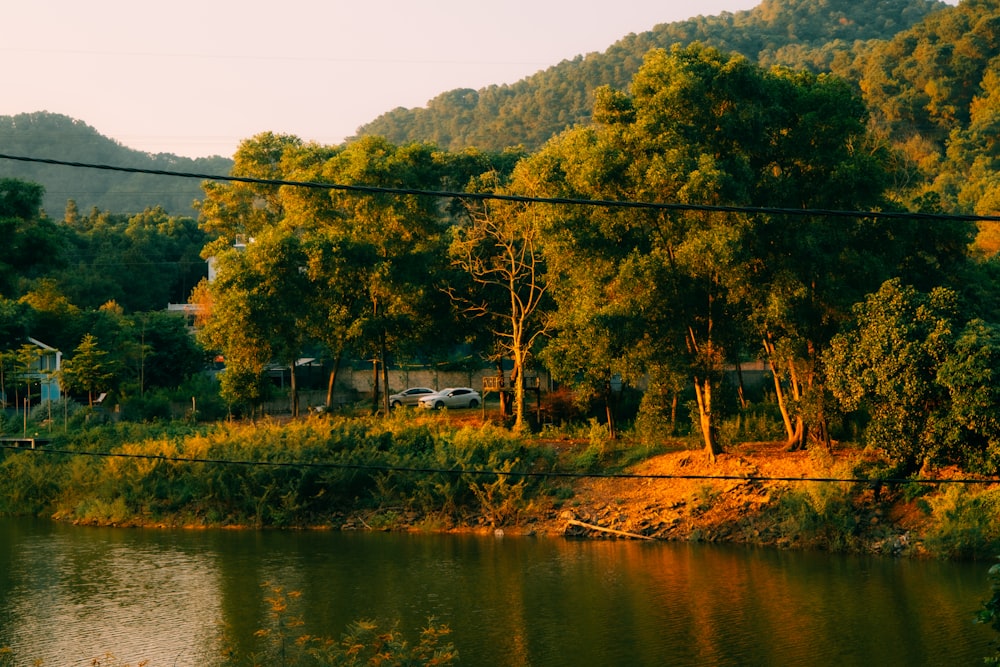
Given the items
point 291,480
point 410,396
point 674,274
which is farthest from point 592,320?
point 410,396

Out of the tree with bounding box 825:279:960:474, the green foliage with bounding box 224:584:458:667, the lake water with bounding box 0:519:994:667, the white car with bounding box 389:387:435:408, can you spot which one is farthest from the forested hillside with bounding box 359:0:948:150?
the green foliage with bounding box 224:584:458:667

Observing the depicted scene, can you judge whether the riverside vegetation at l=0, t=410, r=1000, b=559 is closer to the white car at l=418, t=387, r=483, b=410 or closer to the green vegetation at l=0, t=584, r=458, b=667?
the white car at l=418, t=387, r=483, b=410

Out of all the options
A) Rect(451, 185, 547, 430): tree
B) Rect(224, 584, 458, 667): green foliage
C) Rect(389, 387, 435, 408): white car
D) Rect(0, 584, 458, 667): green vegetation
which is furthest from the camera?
Rect(389, 387, 435, 408): white car

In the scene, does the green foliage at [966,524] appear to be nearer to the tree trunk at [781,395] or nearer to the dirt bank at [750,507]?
the dirt bank at [750,507]

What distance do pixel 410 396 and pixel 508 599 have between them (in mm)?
27419

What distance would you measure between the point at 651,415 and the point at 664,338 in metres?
3.14

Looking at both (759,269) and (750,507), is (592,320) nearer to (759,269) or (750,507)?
(759,269)

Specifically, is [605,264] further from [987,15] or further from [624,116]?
[987,15]

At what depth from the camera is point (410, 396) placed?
51.6 m

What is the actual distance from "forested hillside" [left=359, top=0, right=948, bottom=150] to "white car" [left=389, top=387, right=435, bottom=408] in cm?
6736

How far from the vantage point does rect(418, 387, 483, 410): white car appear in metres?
49.1

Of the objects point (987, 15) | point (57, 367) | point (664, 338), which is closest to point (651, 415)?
point (664, 338)

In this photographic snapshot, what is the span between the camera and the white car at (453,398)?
49.1 metres

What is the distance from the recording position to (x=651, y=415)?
34.1m
